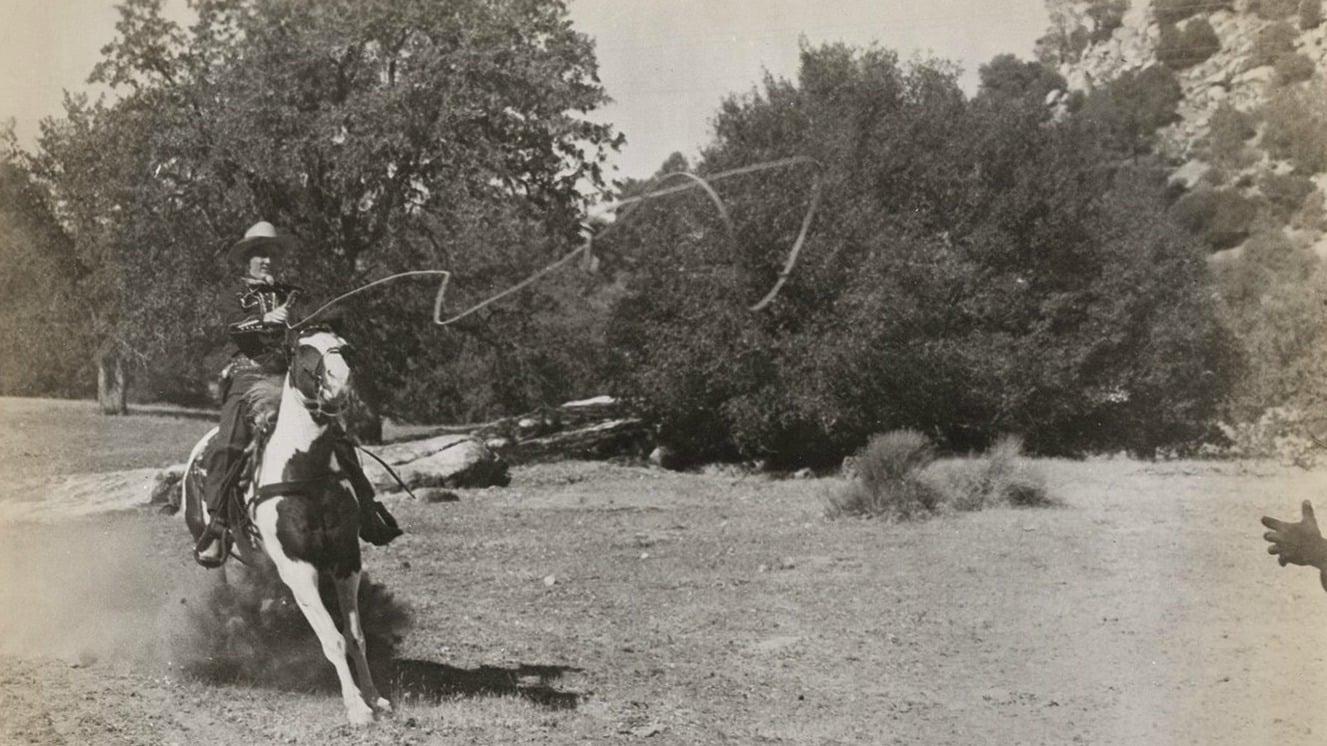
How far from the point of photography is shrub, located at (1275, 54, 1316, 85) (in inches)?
1585

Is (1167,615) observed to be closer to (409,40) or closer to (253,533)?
(253,533)

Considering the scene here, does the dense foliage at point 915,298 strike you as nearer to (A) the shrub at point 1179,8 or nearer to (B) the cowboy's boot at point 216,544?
(B) the cowboy's boot at point 216,544

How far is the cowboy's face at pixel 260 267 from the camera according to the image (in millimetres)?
8398

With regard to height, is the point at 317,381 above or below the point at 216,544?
above

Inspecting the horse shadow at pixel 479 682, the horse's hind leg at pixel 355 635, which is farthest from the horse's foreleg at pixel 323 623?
the horse shadow at pixel 479 682

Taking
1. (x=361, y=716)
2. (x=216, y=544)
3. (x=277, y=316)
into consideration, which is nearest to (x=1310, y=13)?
(x=277, y=316)

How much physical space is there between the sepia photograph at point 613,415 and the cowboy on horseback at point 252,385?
0.11ft

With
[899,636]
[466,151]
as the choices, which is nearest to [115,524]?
[466,151]

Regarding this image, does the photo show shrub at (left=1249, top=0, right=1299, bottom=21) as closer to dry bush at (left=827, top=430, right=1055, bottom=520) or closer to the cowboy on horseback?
dry bush at (left=827, top=430, right=1055, bottom=520)

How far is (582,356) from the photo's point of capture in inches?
1086

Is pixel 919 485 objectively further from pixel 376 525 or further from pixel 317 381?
pixel 317 381

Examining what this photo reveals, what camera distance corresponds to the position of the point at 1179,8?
55.2 meters

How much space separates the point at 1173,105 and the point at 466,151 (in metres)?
49.1

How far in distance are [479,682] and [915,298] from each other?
16222 millimetres
